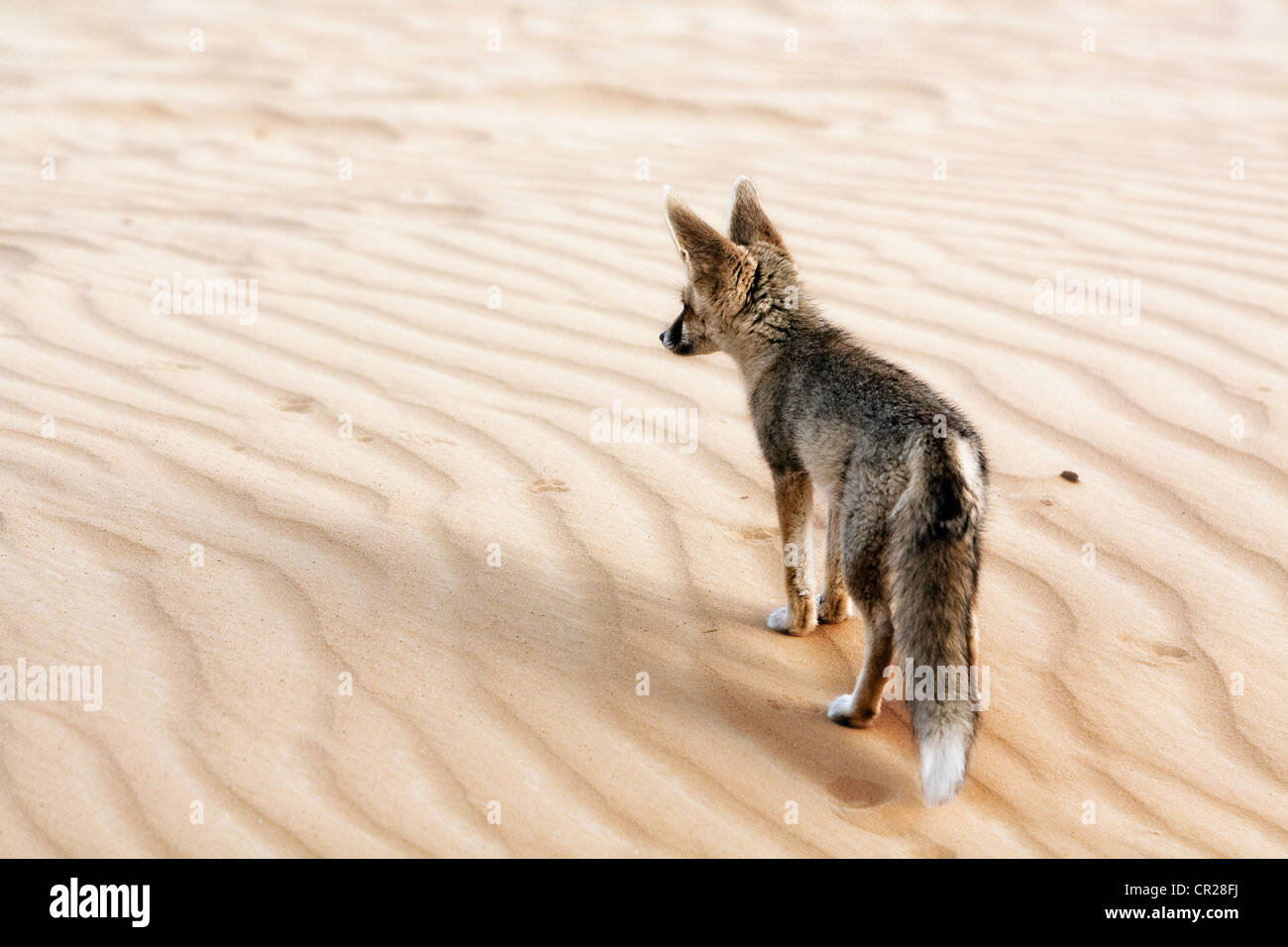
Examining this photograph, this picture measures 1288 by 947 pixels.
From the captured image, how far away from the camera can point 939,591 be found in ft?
9.07

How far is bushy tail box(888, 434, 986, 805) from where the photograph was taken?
2648mm

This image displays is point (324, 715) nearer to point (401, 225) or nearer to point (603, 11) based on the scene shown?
point (401, 225)

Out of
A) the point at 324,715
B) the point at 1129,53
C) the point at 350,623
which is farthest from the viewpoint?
the point at 1129,53

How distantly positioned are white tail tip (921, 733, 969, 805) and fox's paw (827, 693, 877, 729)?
354mm

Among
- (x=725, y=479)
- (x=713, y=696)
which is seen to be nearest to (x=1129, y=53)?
(x=725, y=479)

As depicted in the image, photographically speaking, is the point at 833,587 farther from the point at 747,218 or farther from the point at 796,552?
the point at 747,218

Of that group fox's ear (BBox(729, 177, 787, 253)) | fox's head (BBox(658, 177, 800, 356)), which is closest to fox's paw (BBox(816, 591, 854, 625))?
fox's head (BBox(658, 177, 800, 356))

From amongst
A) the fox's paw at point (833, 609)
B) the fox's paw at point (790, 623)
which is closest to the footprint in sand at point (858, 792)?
the fox's paw at point (790, 623)

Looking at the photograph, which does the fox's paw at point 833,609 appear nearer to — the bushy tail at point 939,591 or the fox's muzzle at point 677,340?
the bushy tail at point 939,591

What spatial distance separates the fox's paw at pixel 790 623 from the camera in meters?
3.43

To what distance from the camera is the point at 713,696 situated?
3.13 meters

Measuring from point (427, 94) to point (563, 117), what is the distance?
1.04 meters

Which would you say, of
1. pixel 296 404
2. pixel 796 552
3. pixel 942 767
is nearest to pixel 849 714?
pixel 942 767

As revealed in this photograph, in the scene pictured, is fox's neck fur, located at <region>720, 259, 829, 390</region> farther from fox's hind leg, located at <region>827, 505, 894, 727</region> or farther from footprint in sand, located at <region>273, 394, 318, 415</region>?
footprint in sand, located at <region>273, 394, 318, 415</region>
